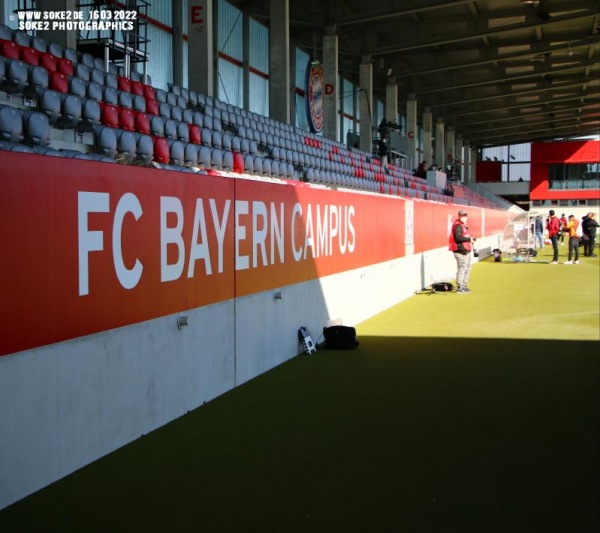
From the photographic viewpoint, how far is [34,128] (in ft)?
26.6

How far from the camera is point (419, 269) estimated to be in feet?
53.6

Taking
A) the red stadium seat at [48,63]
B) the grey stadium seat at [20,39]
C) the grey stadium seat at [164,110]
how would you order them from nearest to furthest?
the red stadium seat at [48,63], the grey stadium seat at [20,39], the grey stadium seat at [164,110]

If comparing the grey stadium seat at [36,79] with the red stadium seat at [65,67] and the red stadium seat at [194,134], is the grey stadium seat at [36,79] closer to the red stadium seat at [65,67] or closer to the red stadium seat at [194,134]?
the red stadium seat at [65,67]

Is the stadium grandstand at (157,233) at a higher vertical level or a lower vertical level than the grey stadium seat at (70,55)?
lower

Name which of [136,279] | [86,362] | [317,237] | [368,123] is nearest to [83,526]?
[86,362]

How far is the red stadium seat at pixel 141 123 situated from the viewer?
39.0 feet

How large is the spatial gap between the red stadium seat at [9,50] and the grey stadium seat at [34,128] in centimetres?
248

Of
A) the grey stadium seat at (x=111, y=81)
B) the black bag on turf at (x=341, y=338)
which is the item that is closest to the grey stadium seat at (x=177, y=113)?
the grey stadium seat at (x=111, y=81)

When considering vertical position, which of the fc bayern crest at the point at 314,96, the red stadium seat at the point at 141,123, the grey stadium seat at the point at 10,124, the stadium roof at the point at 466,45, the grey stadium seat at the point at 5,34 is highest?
the stadium roof at the point at 466,45

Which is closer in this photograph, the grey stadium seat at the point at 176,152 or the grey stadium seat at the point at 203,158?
the grey stadium seat at the point at 176,152

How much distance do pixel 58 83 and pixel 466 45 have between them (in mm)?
31396

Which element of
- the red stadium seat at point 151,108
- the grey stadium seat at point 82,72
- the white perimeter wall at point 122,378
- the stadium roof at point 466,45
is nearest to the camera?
the white perimeter wall at point 122,378

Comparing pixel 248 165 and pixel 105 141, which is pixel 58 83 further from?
pixel 248 165

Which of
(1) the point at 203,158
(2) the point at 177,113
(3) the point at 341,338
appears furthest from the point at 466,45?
(3) the point at 341,338
